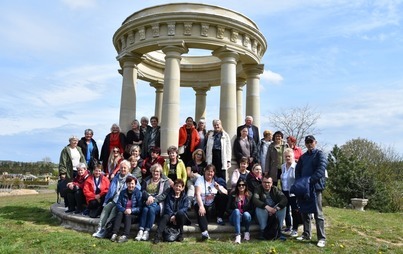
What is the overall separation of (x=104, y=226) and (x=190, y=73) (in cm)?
1215

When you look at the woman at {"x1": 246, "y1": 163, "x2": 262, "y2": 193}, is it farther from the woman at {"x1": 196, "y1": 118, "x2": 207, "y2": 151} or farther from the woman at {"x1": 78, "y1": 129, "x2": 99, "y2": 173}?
the woman at {"x1": 78, "y1": 129, "x2": 99, "y2": 173}

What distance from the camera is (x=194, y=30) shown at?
41.7ft

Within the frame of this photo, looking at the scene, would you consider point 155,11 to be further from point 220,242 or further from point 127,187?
point 220,242

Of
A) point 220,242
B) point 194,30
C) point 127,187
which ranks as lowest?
point 220,242

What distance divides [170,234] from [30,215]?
253 inches

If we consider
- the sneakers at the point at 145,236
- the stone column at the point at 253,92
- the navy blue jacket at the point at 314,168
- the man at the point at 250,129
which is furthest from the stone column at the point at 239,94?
the sneakers at the point at 145,236

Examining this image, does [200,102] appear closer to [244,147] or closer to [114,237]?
[244,147]

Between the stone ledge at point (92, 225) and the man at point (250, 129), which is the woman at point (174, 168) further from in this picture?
the man at point (250, 129)

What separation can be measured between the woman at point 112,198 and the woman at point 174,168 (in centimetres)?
102

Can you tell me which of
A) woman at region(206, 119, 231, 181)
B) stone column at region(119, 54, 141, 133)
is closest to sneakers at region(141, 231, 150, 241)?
woman at region(206, 119, 231, 181)

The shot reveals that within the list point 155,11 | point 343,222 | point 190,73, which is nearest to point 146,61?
point 190,73

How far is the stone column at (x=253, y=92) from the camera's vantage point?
50.0 feet

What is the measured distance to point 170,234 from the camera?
8.14 metres

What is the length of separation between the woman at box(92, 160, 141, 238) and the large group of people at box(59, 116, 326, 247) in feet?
0.08
